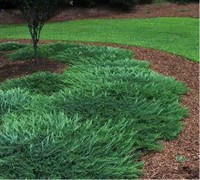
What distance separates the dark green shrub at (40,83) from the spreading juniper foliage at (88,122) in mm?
14

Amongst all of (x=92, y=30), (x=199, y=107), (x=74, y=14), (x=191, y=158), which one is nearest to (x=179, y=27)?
(x=92, y=30)

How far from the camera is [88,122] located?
16.2 ft

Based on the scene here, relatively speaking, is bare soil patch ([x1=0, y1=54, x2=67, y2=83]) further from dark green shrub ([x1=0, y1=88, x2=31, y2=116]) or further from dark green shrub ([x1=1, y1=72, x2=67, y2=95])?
dark green shrub ([x1=0, y1=88, x2=31, y2=116])

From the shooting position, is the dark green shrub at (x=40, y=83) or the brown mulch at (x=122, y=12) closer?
the dark green shrub at (x=40, y=83)

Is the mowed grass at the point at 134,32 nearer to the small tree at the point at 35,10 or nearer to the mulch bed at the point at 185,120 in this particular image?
the mulch bed at the point at 185,120

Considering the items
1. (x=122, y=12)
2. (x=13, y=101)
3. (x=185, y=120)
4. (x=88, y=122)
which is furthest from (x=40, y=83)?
(x=122, y=12)

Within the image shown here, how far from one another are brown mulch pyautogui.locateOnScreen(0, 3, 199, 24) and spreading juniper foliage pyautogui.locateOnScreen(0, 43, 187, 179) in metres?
10.4

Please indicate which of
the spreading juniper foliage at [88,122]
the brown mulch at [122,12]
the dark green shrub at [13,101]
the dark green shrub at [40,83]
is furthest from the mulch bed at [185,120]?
the dark green shrub at [13,101]

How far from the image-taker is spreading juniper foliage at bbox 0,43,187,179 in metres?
4.13

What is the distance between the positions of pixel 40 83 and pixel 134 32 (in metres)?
6.93

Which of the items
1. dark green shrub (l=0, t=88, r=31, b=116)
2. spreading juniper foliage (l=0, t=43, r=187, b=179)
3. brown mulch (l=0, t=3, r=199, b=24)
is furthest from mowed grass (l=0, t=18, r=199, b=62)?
dark green shrub (l=0, t=88, r=31, b=116)

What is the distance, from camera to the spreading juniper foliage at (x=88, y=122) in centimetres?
413

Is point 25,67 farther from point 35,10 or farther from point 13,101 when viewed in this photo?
point 13,101

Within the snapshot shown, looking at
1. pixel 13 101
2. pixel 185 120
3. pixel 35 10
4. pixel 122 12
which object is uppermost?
pixel 35 10
